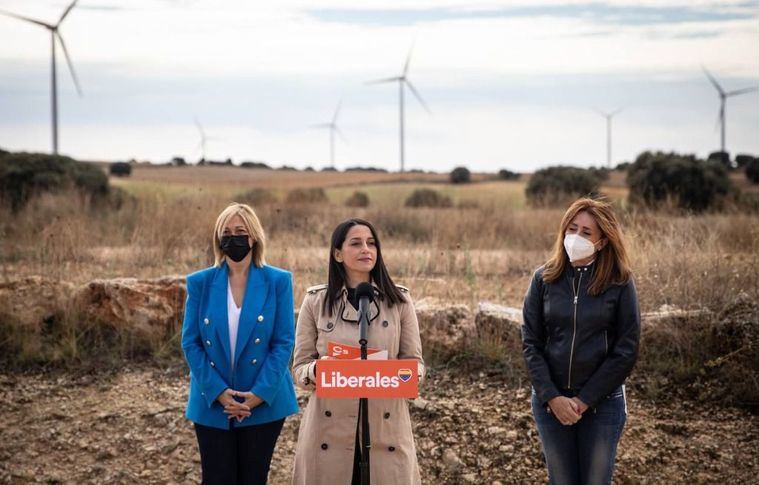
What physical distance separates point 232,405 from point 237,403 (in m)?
0.03

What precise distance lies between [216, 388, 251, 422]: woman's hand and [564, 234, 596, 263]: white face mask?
2.07 m

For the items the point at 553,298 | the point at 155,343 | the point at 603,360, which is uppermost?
the point at 553,298

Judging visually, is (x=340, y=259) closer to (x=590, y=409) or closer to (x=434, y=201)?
(x=590, y=409)

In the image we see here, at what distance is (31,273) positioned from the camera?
10812 mm

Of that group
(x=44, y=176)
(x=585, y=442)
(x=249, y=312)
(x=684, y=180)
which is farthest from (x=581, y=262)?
(x=684, y=180)

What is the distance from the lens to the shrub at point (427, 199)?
33.9m

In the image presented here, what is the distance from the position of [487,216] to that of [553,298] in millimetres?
16506

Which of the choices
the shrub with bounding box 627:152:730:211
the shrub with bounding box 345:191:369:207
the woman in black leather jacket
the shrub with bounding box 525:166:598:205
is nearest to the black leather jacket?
the woman in black leather jacket

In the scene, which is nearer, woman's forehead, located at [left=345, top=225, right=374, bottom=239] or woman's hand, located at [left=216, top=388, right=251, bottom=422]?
woman's forehead, located at [left=345, top=225, right=374, bottom=239]

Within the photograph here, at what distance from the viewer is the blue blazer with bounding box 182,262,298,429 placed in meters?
4.82

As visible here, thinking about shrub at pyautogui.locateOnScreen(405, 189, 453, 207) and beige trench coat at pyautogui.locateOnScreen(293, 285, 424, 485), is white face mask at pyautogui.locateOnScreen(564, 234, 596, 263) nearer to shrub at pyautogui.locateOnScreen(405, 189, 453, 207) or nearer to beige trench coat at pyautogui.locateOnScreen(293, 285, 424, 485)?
beige trench coat at pyautogui.locateOnScreen(293, 285, 424, 485)

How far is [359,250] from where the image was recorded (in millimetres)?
4500

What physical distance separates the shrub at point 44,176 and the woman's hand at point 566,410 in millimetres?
21326

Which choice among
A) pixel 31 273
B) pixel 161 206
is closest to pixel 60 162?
pixel 161 206
